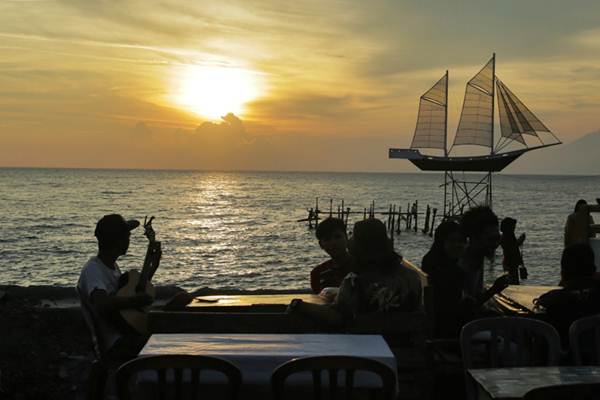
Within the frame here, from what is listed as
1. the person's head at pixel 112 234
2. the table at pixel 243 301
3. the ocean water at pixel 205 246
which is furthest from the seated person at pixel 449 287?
the ocean water at pixel 205 246

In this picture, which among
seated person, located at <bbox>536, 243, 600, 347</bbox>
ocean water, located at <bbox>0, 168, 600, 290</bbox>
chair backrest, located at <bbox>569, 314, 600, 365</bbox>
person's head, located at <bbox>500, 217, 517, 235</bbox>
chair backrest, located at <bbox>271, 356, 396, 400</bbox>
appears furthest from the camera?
ocean water, located at <bbox>0, 168, 600, 290</bbox>

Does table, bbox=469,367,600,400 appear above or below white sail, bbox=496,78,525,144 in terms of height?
below

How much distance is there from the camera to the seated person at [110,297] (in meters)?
4.63

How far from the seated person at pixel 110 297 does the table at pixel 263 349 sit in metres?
0.71

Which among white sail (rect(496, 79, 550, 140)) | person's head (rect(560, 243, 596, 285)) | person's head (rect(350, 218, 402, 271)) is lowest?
person's head (rect(560, 243, 596, 285))

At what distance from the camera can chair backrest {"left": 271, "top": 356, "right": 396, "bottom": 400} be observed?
3020 mm

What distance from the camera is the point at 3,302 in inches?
469

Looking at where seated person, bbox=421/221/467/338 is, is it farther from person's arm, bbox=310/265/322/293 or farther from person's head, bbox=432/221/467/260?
person's arm, bbox=310/265/322/293

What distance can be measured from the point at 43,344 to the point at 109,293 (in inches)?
217

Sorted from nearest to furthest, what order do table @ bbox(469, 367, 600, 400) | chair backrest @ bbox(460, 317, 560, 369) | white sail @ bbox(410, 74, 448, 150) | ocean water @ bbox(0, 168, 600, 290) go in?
1. table @ bbox(469, 367, 600, 400)
2. chair backrest @ bbox(460, 317, 560, 369)
3. ocean water @ bbox(0, 168, 600, 290)
4. white sail @ bbox(410, 74, 448, 150)

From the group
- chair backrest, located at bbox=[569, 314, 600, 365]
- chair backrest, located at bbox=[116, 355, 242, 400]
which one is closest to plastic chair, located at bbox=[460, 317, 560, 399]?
chair backrest, located at bbox=[569, 314, 600, 365]

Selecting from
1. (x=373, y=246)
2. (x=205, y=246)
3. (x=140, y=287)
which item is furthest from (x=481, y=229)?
(x=205, y=246)

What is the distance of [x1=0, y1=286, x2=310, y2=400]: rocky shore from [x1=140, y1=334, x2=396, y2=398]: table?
3594 millimetres

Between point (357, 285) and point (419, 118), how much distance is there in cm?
6940
